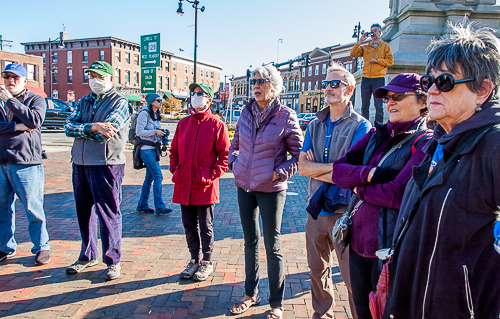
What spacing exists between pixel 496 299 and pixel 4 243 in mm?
4791

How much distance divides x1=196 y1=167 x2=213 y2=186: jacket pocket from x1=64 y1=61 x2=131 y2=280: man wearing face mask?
0.91 metres

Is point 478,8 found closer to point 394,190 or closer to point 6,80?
point 394,190

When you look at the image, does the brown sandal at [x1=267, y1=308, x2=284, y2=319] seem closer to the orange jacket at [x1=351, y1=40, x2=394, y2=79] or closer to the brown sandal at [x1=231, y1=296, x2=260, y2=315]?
the brown sandal at [x1=231, y1=296, x2=260, y2=315]

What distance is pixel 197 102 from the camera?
3811 millimetres

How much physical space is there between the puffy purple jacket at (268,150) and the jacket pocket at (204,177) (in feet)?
1.78

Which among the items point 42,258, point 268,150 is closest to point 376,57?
point 268,150

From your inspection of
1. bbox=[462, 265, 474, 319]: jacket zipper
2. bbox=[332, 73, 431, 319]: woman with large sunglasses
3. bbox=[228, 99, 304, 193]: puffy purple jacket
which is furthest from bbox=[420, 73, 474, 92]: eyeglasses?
bbox=[228, 99, 304, 193]: puffy purple jacket

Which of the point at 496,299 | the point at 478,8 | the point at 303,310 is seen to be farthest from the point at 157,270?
the point at 478,8

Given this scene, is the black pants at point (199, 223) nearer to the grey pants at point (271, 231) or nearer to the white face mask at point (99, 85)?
the grey pants at point (271, 231)

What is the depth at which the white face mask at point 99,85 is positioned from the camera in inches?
148

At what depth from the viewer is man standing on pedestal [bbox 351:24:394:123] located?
7.35m

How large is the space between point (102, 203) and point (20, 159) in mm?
1172

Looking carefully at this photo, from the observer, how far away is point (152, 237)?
5.00 m

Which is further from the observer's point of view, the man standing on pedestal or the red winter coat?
the man standing on pedestal
